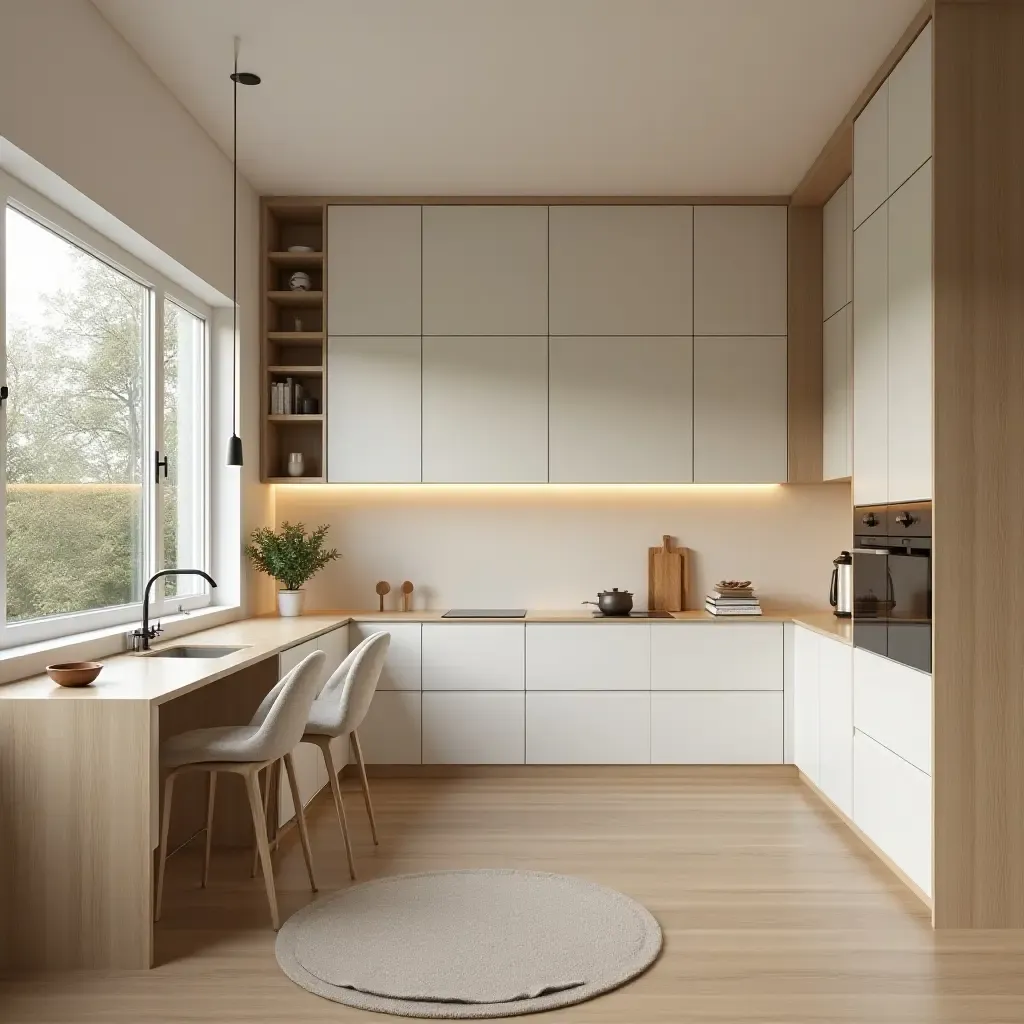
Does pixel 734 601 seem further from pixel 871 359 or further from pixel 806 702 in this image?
pixel 871 359

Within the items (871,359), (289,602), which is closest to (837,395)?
(871,359)

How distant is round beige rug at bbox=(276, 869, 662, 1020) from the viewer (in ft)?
8.82

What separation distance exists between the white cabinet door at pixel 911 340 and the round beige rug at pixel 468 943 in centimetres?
164

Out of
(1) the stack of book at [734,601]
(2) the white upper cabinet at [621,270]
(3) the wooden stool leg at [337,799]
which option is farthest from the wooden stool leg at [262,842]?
(2) the white upper cabinet at [621,270]

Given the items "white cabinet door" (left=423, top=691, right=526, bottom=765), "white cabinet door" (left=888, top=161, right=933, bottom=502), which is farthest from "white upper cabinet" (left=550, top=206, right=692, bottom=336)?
"white cabinet door" (left=423, top=691, right=526, bottom=765)

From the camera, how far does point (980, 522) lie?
10.3 feet

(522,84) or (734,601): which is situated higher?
(522,84)

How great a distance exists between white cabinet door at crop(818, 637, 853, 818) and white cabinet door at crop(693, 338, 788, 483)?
1103 mm

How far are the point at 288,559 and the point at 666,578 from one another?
1.97 meters

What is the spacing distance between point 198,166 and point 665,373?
2.42 metres

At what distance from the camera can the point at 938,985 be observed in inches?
109

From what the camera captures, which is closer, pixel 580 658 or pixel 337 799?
pixel 337 799

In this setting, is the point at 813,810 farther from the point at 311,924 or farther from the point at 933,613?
the point at 311,924

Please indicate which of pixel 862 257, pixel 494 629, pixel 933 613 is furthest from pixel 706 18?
pixel 494 629
